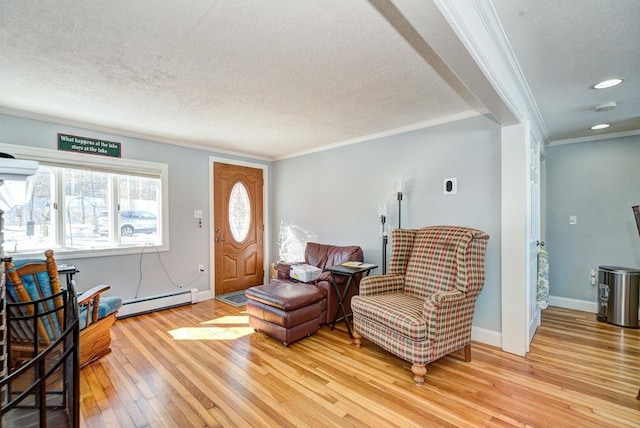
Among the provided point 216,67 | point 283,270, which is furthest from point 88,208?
point 216,67

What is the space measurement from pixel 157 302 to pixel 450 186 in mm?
3886

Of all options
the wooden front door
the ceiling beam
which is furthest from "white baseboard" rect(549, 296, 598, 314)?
the wooden front door

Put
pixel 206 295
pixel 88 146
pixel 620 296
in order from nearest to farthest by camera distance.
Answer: pixel 620 296 → pixel 88 146 → pixel 206 295

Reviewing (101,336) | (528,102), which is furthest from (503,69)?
(101,336)

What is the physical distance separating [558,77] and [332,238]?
3.00m

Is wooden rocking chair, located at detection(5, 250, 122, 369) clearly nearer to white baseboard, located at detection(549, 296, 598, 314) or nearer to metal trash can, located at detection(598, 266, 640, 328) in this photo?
metal trash can, located at detection(598, 266, 640, 328)

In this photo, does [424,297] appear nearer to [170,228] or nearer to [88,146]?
[170,228]

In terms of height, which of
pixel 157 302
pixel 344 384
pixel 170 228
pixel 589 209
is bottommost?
pixel 344 384

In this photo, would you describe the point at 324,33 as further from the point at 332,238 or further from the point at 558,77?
the point at 332,238

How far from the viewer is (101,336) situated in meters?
2.57

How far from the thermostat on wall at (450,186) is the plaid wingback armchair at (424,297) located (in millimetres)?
511

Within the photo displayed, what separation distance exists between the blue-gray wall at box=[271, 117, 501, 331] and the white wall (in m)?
1.42

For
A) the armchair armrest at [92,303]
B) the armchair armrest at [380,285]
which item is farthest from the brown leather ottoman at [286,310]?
the armchair armrest at [92,303]

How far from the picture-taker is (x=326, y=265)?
3865 millimetres
